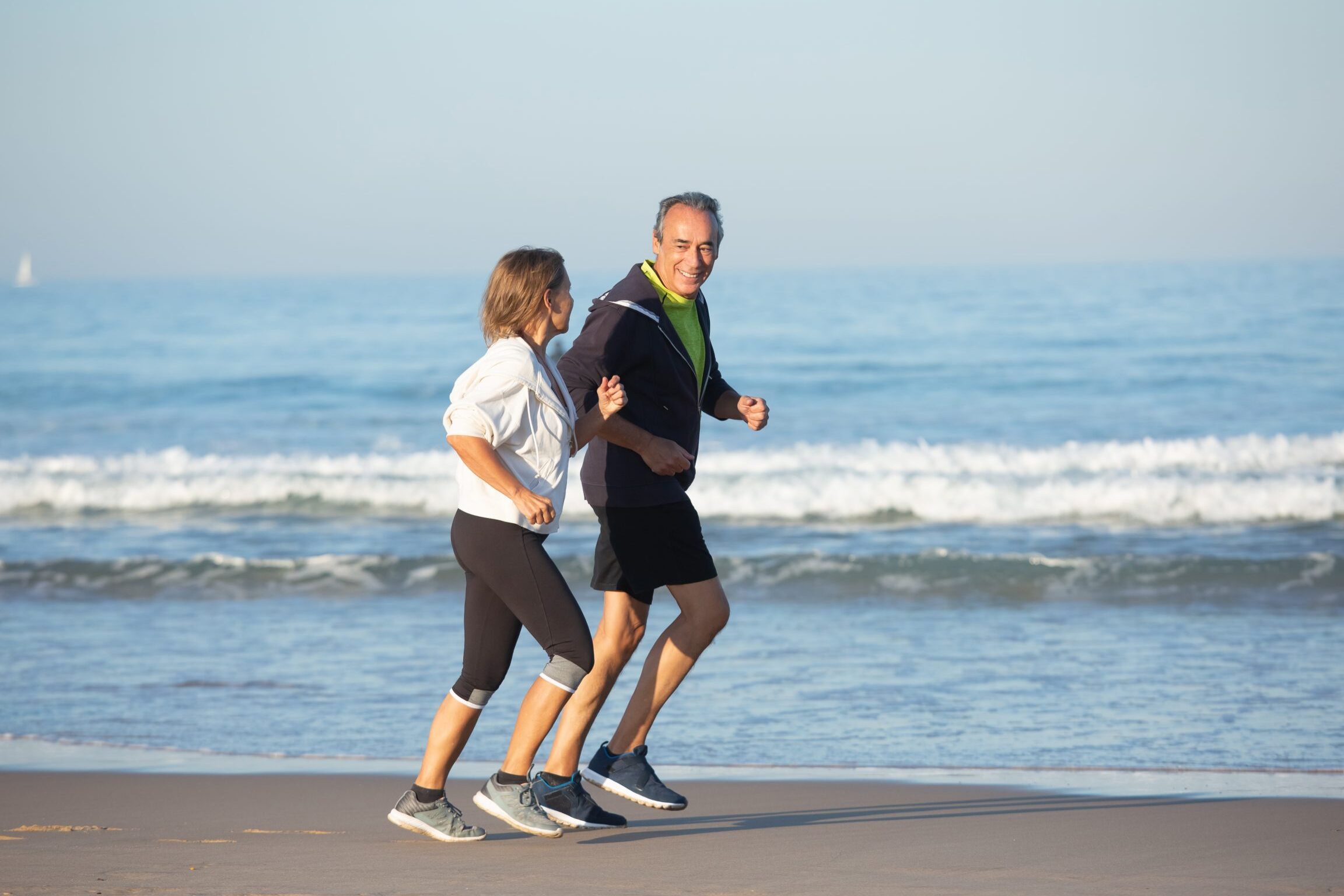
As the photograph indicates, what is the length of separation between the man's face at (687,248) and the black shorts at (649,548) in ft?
2.15

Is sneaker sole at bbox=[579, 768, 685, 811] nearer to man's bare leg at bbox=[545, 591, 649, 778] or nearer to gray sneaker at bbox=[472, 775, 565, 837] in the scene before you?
man's bare leg at bbox=[545, 591, 649, 778]

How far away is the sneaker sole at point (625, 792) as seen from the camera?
13.0ft

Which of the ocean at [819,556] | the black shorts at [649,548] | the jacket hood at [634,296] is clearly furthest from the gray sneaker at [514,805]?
the ocean at [819,556]

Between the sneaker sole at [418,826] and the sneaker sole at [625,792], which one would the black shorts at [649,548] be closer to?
the sneaker sole at [625,792]

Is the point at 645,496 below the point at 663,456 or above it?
below

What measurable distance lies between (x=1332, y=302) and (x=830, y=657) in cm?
3365

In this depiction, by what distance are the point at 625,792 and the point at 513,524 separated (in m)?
1.03

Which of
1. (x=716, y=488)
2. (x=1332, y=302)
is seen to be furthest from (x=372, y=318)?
(x=716, y=488)

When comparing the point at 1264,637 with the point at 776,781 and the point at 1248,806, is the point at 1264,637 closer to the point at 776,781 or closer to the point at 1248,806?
the point at 1248,806

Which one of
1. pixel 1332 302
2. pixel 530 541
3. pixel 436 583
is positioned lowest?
pixel 436 583

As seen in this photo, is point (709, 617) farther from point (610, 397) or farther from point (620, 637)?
point (610, 397)

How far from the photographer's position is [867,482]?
13.8 metres

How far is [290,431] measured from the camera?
21547mm

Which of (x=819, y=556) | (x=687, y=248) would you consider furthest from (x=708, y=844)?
(x=819, y=556)
